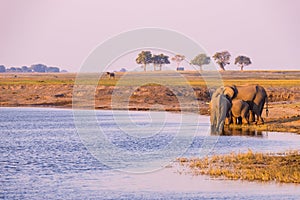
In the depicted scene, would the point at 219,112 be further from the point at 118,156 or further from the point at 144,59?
the point at 144,59

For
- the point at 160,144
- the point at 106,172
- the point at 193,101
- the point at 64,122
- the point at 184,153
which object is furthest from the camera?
the point at 193,101

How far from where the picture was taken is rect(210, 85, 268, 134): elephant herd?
41000 millimetres

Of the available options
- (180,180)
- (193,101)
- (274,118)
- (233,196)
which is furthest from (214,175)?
(193,101)

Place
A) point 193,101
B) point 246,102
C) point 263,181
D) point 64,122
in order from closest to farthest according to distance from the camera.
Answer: point 263,181
point 246,102
point 64,122
point 193,101

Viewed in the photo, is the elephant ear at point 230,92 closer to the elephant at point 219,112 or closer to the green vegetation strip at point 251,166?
the elephant at point 219,112

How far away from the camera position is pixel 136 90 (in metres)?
75.2

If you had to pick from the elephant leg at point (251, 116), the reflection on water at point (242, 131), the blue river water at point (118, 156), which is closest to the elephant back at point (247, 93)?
the elephant leg at point (251, 116)

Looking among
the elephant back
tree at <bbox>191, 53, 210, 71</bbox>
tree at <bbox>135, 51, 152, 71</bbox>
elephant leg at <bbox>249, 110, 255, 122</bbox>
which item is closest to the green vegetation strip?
the elephant back

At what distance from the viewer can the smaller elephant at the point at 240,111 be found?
1666 inches

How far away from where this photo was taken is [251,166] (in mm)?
26312

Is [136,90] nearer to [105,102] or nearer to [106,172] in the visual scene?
[105,102]

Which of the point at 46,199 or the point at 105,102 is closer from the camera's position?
the point at 46,199

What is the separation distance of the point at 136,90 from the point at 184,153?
143 feet

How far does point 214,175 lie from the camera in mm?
24781
